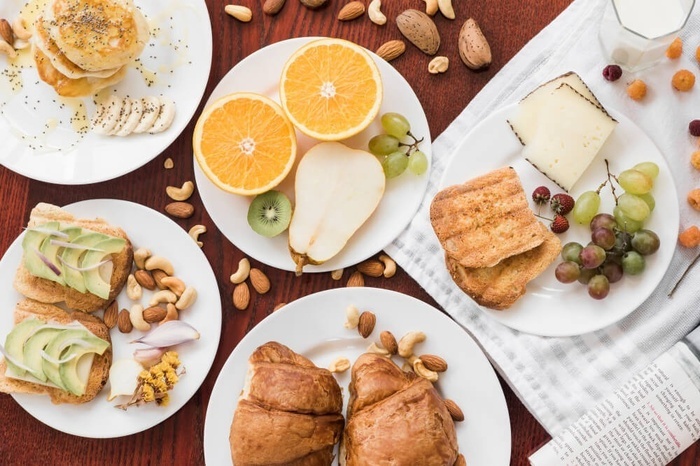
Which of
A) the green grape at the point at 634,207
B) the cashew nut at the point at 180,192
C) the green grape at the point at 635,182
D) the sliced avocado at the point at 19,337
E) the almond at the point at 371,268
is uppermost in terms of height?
the green grape at the point at 635,182

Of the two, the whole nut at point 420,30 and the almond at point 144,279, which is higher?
the whole nut at point 420,30

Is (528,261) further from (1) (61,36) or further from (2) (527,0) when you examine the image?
(1) (61,36)

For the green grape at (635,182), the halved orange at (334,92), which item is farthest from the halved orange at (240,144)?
the green grape at (635,182)

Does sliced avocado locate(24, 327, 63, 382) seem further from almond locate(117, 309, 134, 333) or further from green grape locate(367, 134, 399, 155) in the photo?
green grape locate(367, 134, 399, 155)

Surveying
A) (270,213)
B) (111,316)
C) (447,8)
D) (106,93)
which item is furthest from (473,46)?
(111,316)

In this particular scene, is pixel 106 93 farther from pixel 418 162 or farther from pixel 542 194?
pixel 542 194

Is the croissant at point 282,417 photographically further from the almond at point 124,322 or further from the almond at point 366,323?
the almond at point 124,322

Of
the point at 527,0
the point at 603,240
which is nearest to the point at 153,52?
the point at 527,0
